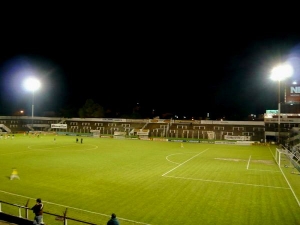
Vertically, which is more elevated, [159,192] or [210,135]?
[210,135]

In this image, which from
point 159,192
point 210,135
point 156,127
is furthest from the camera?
point 156,127

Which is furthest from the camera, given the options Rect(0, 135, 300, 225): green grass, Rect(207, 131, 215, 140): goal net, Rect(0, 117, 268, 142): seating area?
Rect(207, 131, 215, 140): goal net

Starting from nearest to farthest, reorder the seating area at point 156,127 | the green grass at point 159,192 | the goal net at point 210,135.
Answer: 1. the green grass at point 159,192
2. the seating area at point 156,127
3. the goal net at point 210,135

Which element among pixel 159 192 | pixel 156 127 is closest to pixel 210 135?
pixel 156 127

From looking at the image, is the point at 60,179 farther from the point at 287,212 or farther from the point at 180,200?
the point at 287,212

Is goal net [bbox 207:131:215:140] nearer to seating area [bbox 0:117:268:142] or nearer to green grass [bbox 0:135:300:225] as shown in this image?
seating area [bbox 0:117:268:142]

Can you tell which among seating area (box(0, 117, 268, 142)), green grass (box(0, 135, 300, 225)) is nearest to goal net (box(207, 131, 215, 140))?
seating area (box(0, 117, 268, 142))

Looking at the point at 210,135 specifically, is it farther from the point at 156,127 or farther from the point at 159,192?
the point at 159,192

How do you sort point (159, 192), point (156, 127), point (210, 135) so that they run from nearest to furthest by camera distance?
point (159, 192), point (210, 135), point (156, 127)

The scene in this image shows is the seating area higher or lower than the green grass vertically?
higher

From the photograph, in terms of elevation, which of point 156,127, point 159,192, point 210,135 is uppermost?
point 156,127

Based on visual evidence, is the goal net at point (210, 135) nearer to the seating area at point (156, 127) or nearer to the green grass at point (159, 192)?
the seating area at point (156, 127)

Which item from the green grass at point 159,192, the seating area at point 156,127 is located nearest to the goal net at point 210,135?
the seating area at point 156,127

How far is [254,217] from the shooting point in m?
12.6
